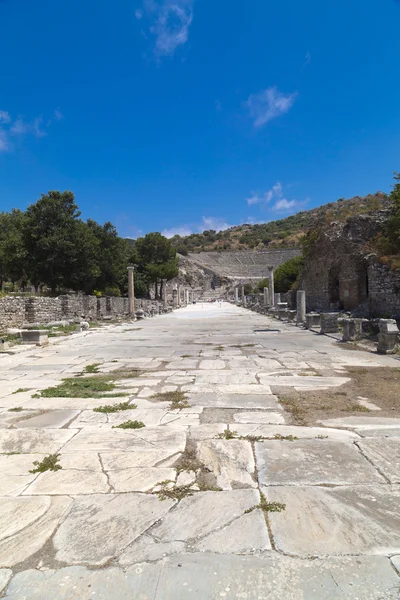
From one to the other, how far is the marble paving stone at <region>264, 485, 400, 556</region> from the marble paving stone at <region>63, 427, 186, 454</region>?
1247mm

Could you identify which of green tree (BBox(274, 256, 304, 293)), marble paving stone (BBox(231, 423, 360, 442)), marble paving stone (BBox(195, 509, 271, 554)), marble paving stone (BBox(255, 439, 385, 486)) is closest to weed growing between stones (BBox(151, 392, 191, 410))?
marble paving stone (BBox(231, 423, 360, 442))

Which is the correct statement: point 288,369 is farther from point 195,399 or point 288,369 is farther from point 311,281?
point 311,281

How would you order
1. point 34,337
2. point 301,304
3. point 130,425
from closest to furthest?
1. point 130,425
2. point 34,337
3. point 301,304

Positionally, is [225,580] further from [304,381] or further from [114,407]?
[304,381]

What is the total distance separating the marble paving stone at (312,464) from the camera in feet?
9.78

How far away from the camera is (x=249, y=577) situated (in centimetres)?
199

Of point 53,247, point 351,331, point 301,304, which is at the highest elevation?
point 53,247

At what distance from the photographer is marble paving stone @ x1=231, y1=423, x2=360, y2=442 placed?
3898 mm

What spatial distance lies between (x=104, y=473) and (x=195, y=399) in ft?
7.70

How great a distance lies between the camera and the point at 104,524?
246cm

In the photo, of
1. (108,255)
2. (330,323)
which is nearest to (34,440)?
(330,323)

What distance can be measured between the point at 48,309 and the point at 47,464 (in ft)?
57.7

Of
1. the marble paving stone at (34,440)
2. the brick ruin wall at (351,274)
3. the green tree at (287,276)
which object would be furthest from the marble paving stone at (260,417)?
the green tree at (287,276)

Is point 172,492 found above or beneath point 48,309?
beneath
